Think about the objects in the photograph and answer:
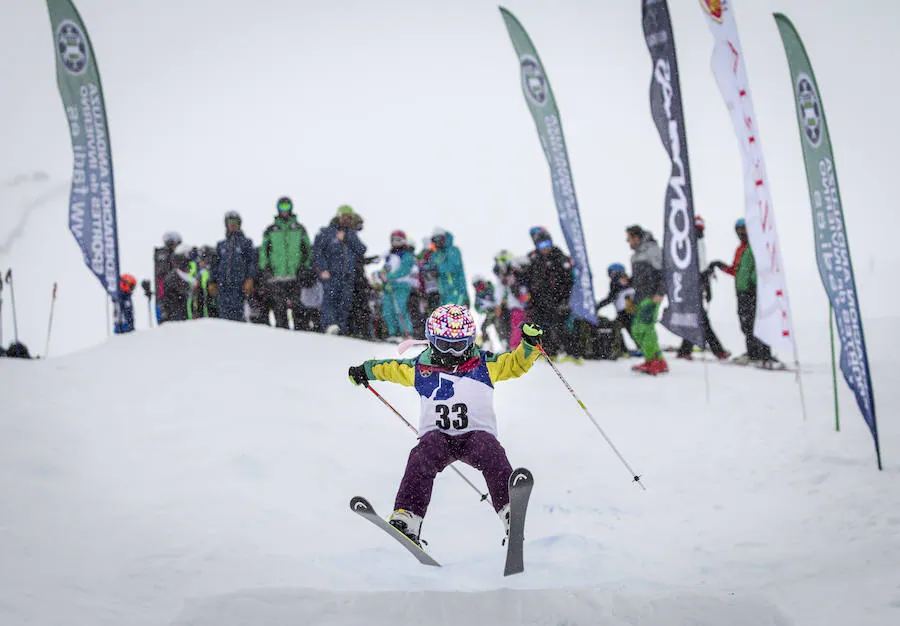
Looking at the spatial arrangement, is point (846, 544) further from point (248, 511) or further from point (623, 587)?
point (248, 511)

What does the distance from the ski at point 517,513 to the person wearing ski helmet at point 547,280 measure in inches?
262

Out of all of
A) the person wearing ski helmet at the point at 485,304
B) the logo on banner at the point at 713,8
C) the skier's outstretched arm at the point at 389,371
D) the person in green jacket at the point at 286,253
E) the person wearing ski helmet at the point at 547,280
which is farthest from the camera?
the person wearing ski helmet at the point at 485,304

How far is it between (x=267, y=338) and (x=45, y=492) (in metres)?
4.91

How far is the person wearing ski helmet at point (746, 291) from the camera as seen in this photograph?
406 inches

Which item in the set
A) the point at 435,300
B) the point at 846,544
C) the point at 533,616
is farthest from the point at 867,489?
the point at 435,300

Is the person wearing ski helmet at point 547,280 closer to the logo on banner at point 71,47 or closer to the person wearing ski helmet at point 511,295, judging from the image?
the person wearing ski helmet at point 511,295

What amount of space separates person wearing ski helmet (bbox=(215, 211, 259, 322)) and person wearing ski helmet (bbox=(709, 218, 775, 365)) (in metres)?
7.31

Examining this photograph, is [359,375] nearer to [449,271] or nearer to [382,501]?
[382,501]

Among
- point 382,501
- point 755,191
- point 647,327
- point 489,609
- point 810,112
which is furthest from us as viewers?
point 647,327

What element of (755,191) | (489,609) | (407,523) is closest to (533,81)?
(755,191)

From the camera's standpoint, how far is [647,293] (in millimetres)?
10188

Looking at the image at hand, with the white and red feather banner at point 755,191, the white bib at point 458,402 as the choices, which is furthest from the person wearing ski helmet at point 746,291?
the white bib at point 458,402

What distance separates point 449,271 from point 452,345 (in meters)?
6.87

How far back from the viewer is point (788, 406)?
8.06m
